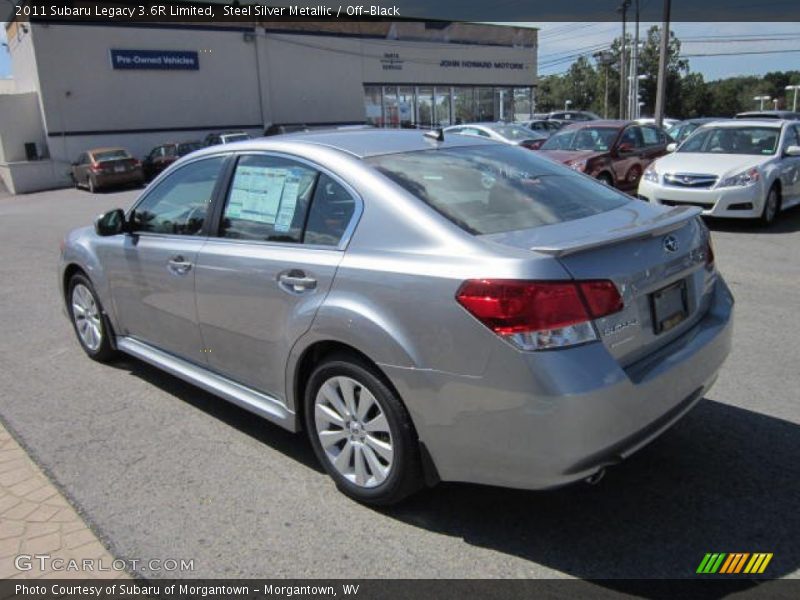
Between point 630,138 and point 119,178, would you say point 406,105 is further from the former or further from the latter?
point 630,138

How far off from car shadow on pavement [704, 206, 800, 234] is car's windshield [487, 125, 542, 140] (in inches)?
353

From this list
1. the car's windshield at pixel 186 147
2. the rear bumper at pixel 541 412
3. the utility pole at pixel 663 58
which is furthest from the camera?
the car's windshield at pixel 186 147

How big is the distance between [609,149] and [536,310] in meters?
11.3

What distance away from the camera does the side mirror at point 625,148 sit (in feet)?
42.9

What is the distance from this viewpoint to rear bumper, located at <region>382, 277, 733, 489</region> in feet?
8.36

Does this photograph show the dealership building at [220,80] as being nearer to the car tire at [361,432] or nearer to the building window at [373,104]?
the building window at [373,104]

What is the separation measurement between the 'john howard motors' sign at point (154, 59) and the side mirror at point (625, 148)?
25.6 m

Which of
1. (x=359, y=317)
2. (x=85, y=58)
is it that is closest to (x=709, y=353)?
(x=359, y=317)

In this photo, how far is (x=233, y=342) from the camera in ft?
12.4

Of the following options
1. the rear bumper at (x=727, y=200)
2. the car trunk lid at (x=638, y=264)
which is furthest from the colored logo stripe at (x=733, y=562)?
the rear bumper at (x=727, y=200)

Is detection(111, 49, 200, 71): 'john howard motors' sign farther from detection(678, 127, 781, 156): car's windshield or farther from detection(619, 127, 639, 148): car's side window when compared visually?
detection(678, 127, 781, 156): car's windshield

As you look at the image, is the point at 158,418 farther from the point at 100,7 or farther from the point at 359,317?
the point at 100,7

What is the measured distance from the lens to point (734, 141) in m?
11.1

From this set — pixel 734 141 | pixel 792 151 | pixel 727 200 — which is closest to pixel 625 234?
pixel 727 200
